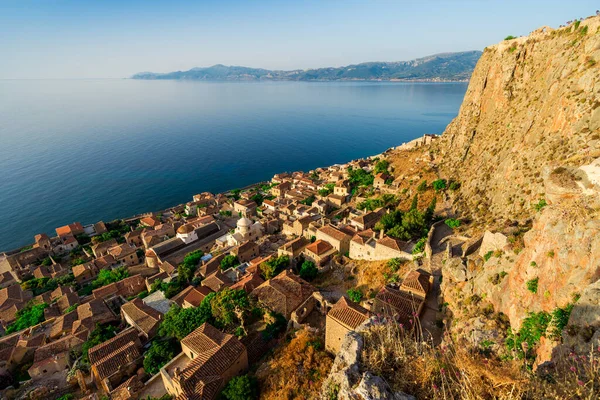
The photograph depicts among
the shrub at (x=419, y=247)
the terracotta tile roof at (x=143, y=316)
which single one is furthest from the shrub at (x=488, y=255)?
the terracotta tile roof at (x=143, y=316)

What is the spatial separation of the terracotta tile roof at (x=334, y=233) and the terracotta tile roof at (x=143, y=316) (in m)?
22.2

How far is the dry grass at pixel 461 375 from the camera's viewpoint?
7.78 meters

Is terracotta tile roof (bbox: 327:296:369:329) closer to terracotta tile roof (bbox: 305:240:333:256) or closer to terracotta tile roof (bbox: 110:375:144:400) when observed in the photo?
terracotta tile roof (bbox: 305:240:333:256)

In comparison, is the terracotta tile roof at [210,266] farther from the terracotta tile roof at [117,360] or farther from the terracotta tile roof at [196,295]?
the terracotta tile roof at [117,360]

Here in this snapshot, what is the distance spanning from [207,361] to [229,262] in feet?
70.8

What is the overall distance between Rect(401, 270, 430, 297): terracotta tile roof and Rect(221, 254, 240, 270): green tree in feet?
82.3

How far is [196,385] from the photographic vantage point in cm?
1977

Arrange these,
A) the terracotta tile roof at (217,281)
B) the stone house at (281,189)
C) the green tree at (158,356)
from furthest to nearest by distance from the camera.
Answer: the stone house at (281,189), the terracotta tile roof at (217,281), the green tree at (158,356)

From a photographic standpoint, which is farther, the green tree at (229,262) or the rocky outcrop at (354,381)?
the green tree at (229,262)

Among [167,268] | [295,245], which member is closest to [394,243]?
[295,245]

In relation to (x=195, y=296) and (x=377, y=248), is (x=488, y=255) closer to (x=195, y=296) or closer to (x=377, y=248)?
(x=377, y=248)

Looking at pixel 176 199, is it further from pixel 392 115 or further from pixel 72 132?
pixel 392 115

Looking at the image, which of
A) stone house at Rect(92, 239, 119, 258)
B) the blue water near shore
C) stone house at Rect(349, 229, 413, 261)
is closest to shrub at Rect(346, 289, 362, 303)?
stone house at Rect(349, 229, 413, 261)

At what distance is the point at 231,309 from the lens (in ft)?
88.0
